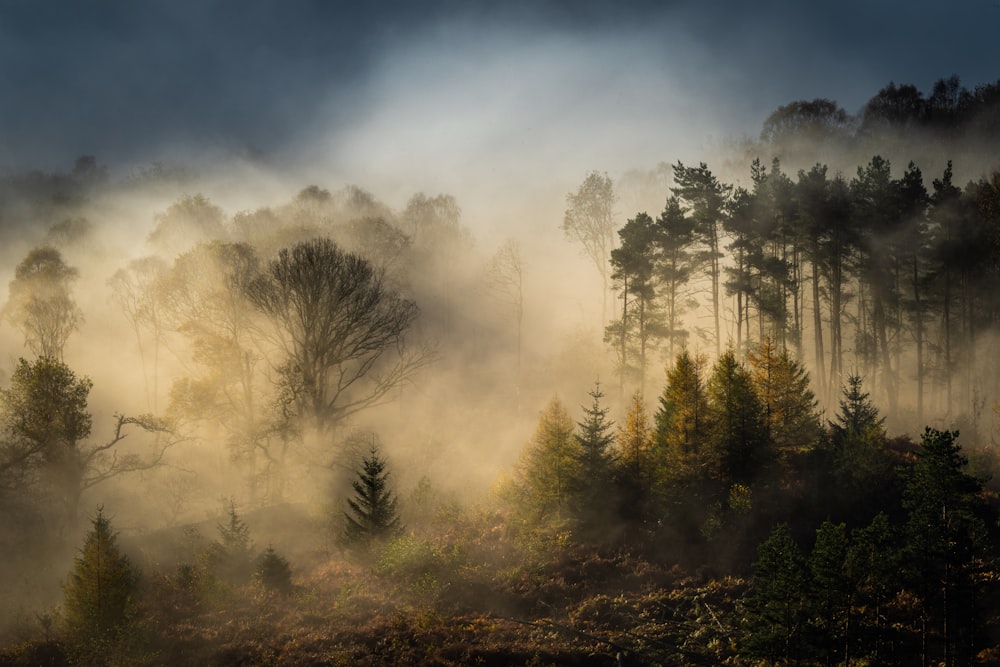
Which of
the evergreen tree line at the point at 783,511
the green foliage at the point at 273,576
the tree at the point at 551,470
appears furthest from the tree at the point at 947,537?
the green foliage at the point at 273,576

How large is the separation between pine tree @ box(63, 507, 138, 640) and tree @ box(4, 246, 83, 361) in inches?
1316

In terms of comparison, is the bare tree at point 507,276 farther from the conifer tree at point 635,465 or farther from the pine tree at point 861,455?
the pine tree at point 861,455

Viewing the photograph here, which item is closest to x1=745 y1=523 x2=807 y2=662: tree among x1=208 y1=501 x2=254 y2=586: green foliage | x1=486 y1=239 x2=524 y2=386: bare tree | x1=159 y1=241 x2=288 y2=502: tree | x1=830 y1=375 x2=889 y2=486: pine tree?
x1=830 y1=375 x2=889 y2=486: pine tree

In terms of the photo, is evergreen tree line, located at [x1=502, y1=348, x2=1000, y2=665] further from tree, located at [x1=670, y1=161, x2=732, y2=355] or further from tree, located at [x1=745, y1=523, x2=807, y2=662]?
tree, located at [x1=670, y1=161, x2=732, y2=355]

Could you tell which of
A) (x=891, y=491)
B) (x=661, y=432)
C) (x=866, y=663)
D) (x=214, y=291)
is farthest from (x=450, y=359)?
(x=866, y=663)

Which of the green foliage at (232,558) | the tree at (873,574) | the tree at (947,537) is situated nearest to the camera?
the tree at (947,537)

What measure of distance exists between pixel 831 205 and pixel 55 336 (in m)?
61.3

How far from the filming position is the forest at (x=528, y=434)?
21.3 meters

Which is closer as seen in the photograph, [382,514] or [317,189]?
[382,514]

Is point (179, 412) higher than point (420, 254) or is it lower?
lower

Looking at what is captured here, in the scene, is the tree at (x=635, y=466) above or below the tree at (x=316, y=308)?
below

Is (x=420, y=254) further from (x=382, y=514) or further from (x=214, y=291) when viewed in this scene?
(x=382, y=514)

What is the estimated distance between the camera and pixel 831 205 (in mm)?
38875

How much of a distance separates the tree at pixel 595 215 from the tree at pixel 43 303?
150 feet
